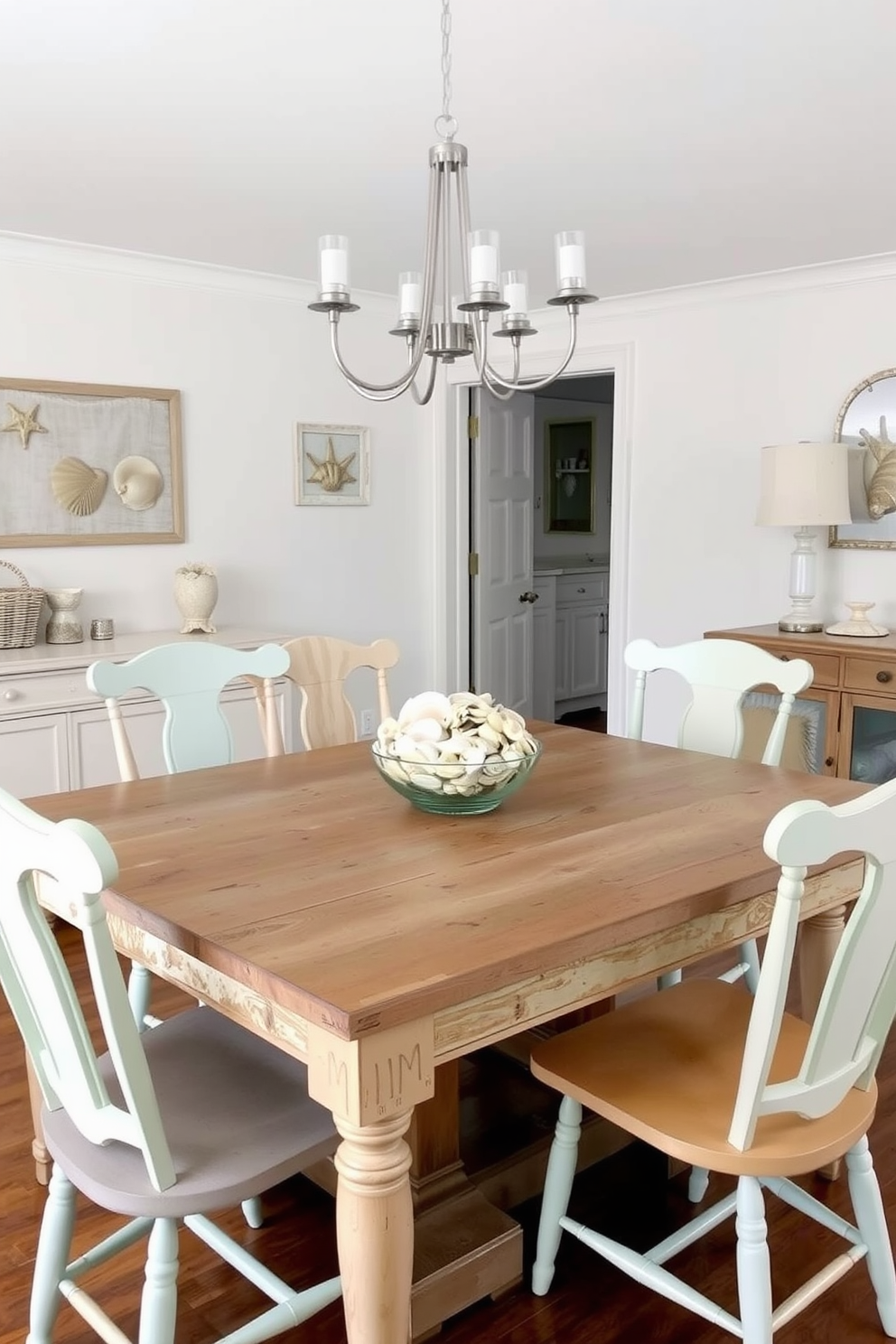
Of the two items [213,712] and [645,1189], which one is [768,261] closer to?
[213,712]

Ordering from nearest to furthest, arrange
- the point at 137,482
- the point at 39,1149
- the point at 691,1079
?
the point at 691,1079, the point at 39,1149, the point at 137,482

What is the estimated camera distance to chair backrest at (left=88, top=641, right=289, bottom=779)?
2461 millimetres

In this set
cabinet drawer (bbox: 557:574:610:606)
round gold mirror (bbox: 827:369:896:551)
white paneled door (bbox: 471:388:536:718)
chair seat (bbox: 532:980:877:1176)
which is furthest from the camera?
cabinet drawer (bbox: 557:574:610:606)

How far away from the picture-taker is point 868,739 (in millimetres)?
3729

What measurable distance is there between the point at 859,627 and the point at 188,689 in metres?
2.46

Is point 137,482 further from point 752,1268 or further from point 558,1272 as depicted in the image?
point 752,1268

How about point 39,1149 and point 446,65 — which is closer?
point 39,1149

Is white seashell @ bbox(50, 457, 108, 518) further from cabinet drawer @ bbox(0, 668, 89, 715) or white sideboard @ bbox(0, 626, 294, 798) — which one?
cabinet drawer @ bbox(0, 668, 89, 715)

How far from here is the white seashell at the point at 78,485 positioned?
13.5 feet

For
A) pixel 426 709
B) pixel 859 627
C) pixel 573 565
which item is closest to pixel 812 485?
pixel 859 627

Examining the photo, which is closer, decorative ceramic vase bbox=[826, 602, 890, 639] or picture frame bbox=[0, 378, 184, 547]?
decorative ceramic vase bbox=[826, 602, 890, 639]

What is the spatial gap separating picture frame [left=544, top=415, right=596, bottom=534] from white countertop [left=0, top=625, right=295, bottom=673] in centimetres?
329

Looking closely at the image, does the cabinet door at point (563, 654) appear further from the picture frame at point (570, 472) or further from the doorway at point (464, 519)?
the doorway at point (464, 519)

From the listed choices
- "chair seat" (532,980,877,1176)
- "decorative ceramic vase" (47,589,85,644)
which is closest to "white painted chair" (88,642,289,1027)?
"chair seat" (532,980,877,1176)
